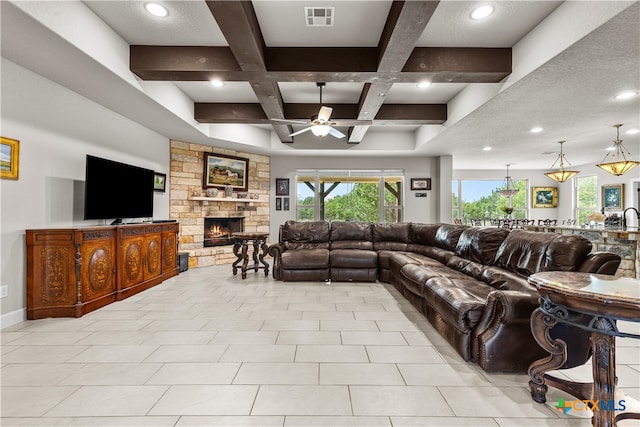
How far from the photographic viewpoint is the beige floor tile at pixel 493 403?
1729mm

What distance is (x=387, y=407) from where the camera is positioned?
178 cm

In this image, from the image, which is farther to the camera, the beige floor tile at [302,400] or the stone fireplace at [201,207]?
the stone fireplace at [201,207]

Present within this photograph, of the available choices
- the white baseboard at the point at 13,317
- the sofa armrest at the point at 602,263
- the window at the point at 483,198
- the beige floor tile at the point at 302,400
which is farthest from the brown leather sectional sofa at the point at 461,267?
the window at the point at 483,198

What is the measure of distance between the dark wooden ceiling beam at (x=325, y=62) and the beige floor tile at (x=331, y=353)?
111 inches

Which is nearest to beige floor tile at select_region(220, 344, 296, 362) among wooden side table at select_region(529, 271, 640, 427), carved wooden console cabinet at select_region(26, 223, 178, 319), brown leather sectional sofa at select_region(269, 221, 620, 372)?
brown leather sectional sofa at select_region(269, 221, 620, 372)

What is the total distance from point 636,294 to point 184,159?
21.5 ft

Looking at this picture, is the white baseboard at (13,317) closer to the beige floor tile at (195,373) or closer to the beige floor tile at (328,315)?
the beige floor tile at (195,373)

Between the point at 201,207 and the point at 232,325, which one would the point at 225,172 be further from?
the point at 232,325

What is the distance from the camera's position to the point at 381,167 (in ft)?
25.5

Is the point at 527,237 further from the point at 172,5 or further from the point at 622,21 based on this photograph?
the point at 172,5

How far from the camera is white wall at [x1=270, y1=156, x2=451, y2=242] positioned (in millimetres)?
7727

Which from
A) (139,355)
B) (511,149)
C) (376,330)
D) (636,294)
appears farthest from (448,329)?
(511,149)

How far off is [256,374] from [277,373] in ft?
0.49

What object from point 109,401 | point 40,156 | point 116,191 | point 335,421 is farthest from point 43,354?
point 335,421
